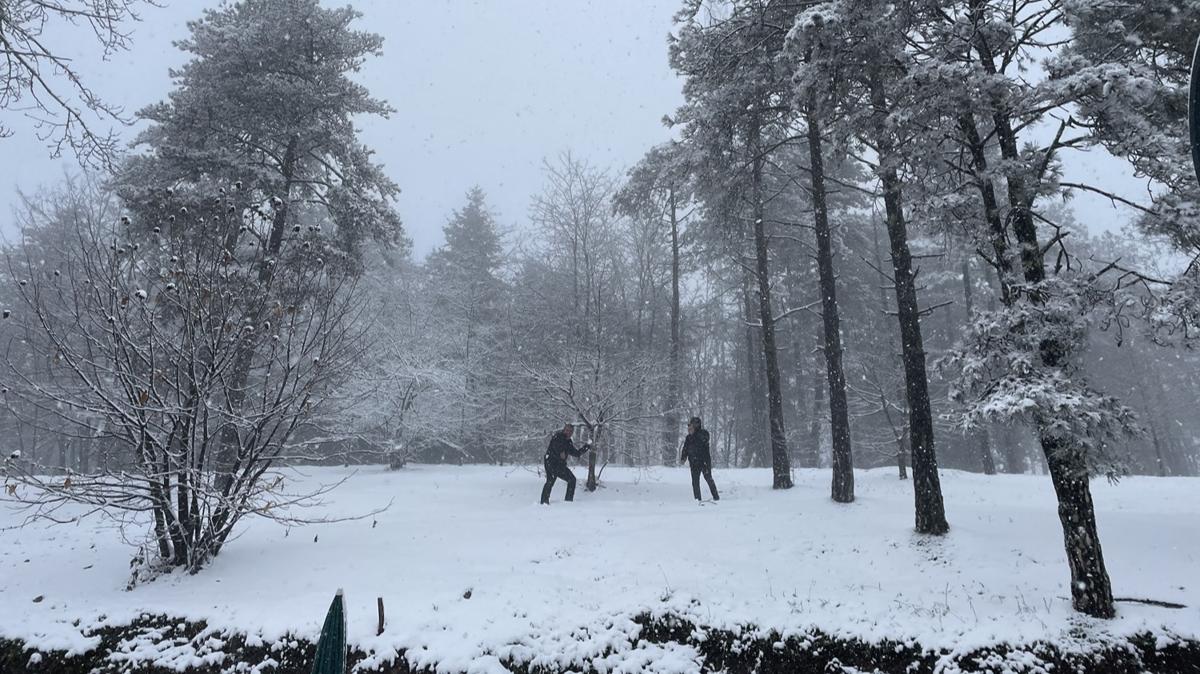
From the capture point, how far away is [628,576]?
7469mm

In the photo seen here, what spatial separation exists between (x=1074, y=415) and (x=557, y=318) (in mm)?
19635

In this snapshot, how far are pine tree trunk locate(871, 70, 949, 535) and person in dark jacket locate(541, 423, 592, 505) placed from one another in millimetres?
6059

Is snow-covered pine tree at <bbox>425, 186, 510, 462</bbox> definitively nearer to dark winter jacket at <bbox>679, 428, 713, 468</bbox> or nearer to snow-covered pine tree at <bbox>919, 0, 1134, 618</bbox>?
dark winter jacket at <bbox>679, 428, 713, 468</bbox>

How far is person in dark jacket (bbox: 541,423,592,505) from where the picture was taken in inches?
456

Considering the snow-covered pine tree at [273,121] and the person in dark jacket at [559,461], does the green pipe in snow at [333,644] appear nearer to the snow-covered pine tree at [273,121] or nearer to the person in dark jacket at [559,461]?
the person in dark jacket at [559,461]

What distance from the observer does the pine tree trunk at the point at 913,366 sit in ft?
27.3

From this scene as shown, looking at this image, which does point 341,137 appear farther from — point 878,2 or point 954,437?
point 954,437

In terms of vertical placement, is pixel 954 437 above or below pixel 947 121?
below

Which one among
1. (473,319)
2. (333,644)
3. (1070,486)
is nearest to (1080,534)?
(1070,486)

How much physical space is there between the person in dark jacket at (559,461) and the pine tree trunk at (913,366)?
19.9ft

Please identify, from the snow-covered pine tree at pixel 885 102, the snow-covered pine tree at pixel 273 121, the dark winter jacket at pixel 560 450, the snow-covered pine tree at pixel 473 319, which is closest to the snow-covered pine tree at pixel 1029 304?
the snow-covered pine tree at pixel 885 102

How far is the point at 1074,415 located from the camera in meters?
5.42

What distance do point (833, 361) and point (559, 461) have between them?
5.79 m

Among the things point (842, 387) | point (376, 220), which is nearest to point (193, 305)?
point (376, 220)
